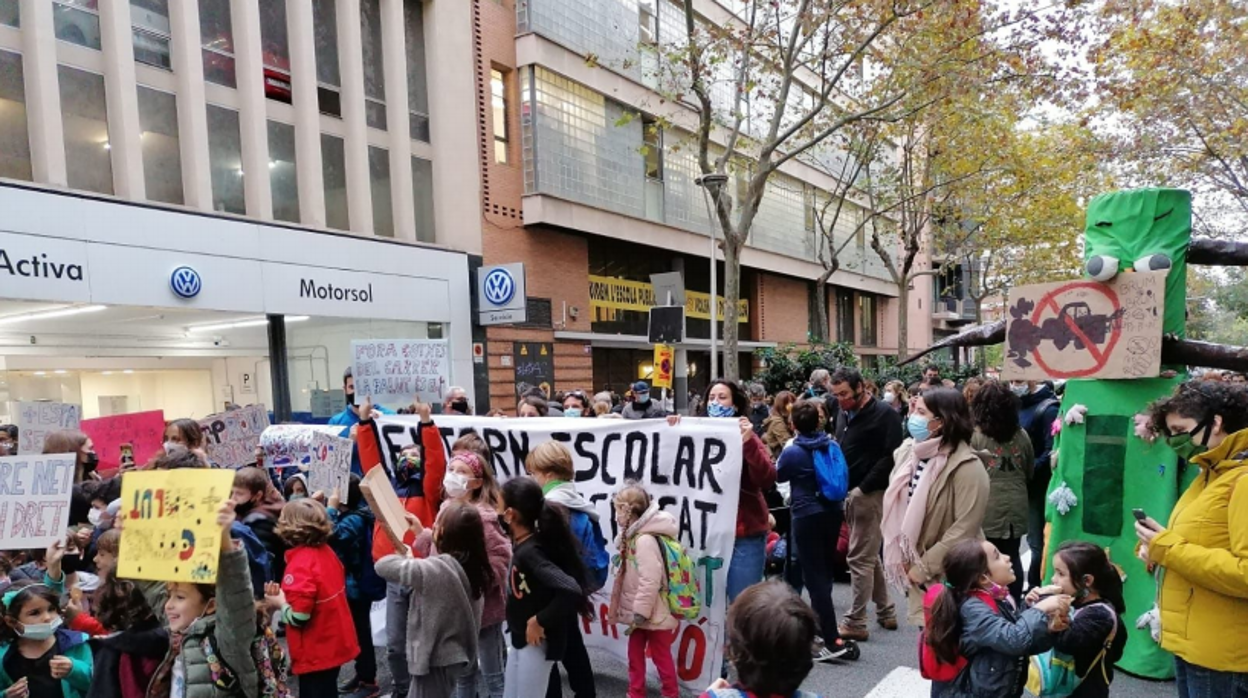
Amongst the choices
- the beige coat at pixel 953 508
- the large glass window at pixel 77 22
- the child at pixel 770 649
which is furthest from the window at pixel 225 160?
the child at pixel 770 649

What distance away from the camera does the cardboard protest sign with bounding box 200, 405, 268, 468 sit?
6449 millimetres

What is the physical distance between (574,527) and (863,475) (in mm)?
2539

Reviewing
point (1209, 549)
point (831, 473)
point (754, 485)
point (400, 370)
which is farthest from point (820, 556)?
point (400, 370)

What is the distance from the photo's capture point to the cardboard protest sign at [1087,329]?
4723 mm

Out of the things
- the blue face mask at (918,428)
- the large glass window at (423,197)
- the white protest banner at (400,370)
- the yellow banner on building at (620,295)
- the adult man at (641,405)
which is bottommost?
the adult man at (641,405)

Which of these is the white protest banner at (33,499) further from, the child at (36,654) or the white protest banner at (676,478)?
the white protest banner at (676,478)

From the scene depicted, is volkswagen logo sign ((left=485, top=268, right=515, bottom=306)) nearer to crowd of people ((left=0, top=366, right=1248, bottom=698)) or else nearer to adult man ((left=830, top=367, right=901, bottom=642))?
crowd of people ((left=0, top=366, right=1248, bottom=698))

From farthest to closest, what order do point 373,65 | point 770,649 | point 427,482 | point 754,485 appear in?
point 373,65 → point 427,482 → point 754,485 → point 770,649

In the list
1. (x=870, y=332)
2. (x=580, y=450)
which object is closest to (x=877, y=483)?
(x=580, y=450)

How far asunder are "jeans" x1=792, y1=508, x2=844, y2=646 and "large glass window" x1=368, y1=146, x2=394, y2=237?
12356 mm

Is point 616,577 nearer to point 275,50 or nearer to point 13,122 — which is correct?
point 13,122

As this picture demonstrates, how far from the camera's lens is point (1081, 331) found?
4.93m

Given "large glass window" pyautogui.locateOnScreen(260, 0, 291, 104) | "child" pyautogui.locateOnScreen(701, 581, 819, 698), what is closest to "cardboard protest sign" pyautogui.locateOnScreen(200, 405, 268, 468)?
"child" pyautogui.locateOnScreen(701, 581, 819, 698)

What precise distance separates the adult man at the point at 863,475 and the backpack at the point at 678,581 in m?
1.85
